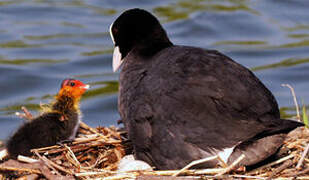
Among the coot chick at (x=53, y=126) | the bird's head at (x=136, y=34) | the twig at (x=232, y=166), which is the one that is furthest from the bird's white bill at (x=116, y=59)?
the twig at (x=232, y=166)

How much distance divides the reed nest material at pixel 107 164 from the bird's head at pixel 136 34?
729 millimetres

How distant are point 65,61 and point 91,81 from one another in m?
1.13

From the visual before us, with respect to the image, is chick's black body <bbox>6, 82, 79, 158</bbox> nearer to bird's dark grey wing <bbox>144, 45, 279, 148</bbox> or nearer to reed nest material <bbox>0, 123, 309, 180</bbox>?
reed nest material <bbox>0, 123, 309, 180</bbox>

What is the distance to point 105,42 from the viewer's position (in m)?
11.8

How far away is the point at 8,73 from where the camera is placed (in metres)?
10.5

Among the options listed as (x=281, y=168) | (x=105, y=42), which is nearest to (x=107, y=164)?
(x=281, y=168)

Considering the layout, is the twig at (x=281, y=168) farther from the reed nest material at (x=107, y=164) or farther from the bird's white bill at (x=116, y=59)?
the bird's white bill at (x=116, y=59)

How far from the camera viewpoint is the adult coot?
4.77 metres

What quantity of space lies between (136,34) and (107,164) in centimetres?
121

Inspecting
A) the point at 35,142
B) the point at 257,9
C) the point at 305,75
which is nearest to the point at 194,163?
the point at 35,142

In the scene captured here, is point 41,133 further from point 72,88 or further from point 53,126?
point 72,88

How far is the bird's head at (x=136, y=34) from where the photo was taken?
5910 millimetres

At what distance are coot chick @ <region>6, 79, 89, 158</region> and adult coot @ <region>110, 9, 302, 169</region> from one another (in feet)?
2.06

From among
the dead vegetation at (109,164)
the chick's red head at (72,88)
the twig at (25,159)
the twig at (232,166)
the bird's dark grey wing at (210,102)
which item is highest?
the bird's dark grey wing at (210,102)
